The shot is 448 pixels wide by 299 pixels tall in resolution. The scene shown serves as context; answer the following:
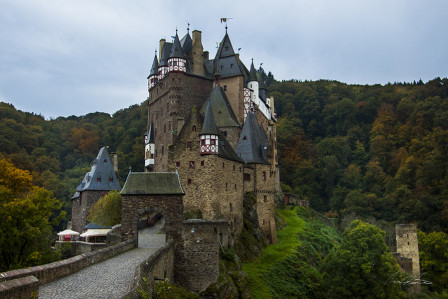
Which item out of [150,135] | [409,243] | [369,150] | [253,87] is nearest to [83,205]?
[150,135]

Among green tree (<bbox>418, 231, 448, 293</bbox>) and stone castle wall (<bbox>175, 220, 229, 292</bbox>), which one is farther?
green tree (<bbox>418, 231, 448, 293</bbox>)

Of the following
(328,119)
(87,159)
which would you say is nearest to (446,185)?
(328,119)

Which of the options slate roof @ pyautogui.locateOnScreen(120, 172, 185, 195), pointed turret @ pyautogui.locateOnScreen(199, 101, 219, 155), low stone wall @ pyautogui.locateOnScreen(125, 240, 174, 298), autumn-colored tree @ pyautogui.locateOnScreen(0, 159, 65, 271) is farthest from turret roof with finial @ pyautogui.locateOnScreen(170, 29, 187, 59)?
low stone wall @ pyautogui.locateOnScreen(125, 240, 174, 298)

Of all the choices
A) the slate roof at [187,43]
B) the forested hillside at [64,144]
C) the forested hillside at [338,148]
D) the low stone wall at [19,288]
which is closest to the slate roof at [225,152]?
the slate roof at [187,43]

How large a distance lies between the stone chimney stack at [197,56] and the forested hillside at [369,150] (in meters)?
25.8

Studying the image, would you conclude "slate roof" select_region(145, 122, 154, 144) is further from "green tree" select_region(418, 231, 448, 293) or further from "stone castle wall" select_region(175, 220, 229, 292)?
"green tree" select_region(418, 231, 448, 293)

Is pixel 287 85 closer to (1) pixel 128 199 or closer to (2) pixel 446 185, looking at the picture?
(2) pixel 446 185

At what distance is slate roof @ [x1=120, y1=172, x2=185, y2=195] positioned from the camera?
2813cm

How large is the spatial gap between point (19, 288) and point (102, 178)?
4468 cm

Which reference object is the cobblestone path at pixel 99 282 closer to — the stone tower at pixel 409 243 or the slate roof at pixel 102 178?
the slate roof at pixel 102 178

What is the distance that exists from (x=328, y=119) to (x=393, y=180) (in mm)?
27053

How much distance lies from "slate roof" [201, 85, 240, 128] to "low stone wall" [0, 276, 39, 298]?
34.7 m

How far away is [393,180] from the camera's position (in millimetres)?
78625

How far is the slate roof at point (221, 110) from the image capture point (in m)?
46.1
